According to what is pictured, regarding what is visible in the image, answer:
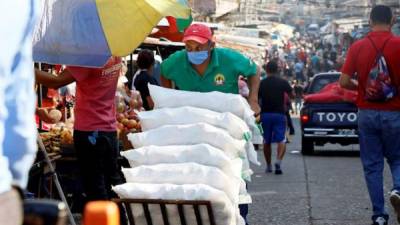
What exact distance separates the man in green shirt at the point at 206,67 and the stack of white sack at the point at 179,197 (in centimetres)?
158

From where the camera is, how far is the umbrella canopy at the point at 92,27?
22.4 feet

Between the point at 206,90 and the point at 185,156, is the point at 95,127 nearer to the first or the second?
the point at 206,90

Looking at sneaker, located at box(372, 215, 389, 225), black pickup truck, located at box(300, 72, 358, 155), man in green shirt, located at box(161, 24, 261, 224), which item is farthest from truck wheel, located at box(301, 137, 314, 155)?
man in green shirt, located at box(161, 24, 261, 224)

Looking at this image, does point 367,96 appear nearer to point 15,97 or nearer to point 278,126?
point 15,97

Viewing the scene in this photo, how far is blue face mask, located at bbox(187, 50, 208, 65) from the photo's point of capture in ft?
24.8

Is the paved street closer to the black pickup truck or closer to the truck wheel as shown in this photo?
the black pickup truck

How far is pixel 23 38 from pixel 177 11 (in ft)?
12.8

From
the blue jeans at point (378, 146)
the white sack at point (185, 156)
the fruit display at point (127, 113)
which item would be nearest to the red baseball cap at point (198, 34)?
the white sack at point (185, 156)

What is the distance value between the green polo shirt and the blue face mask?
7 centimetres

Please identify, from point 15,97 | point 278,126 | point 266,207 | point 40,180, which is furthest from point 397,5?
point 15,97

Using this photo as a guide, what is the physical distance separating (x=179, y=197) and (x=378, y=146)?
9.94ft

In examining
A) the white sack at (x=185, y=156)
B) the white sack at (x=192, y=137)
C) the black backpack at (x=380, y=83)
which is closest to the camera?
the white sack at (x=185, y=156)

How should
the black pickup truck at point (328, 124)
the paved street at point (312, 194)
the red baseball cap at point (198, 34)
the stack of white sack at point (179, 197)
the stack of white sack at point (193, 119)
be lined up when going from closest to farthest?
the stack of white sack at point (179, 197) → the stack of white sack at point (193, 119) → the red baseball cap at point (198, 34) → the paved street at point (312, 194) → the black pickup truck at point (328, 124)

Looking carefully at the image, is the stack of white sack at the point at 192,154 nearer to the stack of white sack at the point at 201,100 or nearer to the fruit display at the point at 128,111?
the stack of white sack at the point at 201,100
